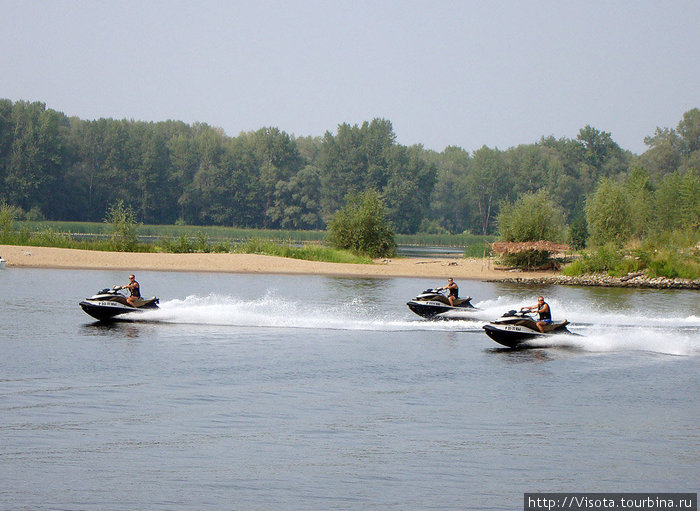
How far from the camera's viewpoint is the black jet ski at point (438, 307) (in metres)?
30.8

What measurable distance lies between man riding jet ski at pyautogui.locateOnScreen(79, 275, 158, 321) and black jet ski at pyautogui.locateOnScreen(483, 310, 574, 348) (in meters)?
11.7

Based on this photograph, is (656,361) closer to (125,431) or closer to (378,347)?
(378,347)

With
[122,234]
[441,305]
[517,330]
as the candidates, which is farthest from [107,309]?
[122,234]

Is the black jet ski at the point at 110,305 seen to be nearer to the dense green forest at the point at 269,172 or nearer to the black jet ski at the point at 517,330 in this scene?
the black jet ski at the point at 517,330

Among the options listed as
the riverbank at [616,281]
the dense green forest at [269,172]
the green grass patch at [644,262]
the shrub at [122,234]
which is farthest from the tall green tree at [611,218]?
the dense green forest at [269,172]

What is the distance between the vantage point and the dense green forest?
11656 cm

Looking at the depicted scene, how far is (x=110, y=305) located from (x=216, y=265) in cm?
2739

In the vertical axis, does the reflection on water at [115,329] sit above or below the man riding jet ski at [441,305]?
below

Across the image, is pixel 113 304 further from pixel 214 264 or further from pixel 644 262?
pixel 644 262

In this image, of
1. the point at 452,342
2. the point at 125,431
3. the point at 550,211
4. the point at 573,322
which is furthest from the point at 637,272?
the point at 125,431

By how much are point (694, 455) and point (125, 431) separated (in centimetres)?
993

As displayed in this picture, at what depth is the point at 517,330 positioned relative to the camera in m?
24.9

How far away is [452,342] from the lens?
2648 centimetres

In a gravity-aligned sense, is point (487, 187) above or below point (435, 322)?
above
